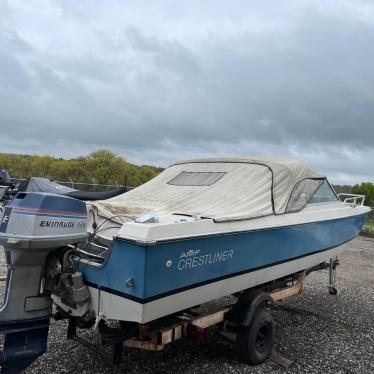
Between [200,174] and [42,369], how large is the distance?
8.92ft

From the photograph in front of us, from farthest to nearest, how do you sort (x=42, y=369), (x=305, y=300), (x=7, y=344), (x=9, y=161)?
(x=9, y=161) → (x=305, y=300) → (x=42, y=369) → (x=7, y=344)

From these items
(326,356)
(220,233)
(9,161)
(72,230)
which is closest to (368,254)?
(326,356)

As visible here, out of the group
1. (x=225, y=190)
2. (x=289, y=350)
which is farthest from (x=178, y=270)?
(x=289, y=350)

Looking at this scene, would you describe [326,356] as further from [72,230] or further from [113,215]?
[72,230]

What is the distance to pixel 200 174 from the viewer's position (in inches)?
203

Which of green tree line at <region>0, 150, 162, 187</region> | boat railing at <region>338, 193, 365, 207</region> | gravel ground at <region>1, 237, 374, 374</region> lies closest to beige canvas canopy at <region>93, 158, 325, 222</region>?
boat railing at <region>338, 193, 365, 207</region>

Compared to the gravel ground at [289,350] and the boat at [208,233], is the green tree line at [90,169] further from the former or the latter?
the boat at [208,233]

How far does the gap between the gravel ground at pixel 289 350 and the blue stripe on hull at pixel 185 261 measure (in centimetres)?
99

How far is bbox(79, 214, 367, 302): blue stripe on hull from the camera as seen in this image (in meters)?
2.95

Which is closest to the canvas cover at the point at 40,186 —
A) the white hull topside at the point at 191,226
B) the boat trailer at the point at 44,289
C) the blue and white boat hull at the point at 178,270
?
the white hull topside at the point at 191,226

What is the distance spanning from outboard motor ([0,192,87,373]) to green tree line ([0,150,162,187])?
14.1 metres

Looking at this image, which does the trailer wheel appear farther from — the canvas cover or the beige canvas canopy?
the canvas cover

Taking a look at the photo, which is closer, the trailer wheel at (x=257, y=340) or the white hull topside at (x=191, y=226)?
the white hull topside at (x=191, y=226)

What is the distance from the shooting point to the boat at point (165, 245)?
3.00 meters
